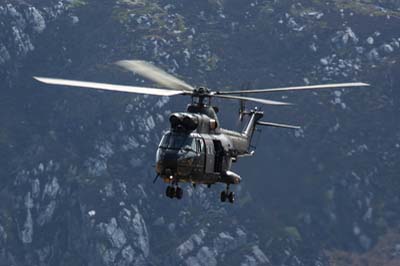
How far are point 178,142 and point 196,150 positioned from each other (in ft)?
5.65

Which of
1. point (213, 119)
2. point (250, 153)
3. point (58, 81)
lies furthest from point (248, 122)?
point (58, 81)

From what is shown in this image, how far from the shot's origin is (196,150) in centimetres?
10375

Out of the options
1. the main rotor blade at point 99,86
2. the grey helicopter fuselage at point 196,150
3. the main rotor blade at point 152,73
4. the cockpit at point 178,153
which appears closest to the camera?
the main rotor blade at point 99,86

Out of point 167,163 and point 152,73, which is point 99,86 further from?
point 167,163

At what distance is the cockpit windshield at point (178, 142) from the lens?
102438mm

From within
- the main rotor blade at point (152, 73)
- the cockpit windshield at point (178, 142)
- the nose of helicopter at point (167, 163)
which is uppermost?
the main rotor blade at point (152, 73)

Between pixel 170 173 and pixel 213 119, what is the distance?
10.1 m

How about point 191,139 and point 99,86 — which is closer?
point 99,86

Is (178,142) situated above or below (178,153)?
above

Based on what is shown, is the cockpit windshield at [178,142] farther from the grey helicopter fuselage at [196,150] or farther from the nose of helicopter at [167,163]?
the nose of helicopter at [167,163]

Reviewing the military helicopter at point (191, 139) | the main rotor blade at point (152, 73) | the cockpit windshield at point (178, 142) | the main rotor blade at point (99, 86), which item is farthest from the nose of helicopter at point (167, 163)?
the main rotor blade at point (152, 73)

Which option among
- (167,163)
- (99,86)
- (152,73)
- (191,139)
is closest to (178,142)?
(191,139)

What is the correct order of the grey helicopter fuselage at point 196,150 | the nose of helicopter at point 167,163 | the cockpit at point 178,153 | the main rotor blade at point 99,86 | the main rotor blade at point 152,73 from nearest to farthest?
the main rotor blade at point 99,86, the nose of helicopter at point 167,163, the cockpit at point 178,153, the grey helicopter fuselage at point 196,150, the main rotor blade at point 152,73

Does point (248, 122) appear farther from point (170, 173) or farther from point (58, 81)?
point (58, 81)
